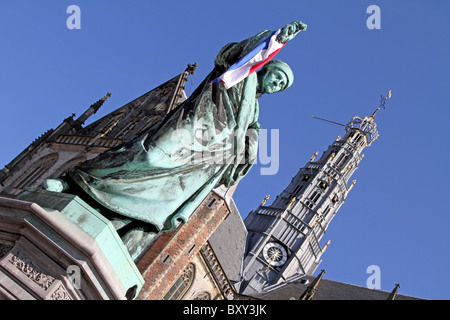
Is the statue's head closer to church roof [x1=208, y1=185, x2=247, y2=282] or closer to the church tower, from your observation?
church roof [x1=208, y1=185, x2=247, y2=282]

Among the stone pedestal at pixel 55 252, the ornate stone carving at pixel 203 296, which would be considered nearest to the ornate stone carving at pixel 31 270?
the stone pedestal at pixel 55 252

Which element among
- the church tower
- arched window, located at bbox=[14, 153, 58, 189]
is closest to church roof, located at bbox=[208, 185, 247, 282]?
arched window, located at bbox=[14, 153, 58, 189]

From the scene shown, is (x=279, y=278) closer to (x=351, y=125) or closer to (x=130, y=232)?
(x=351, y=125)

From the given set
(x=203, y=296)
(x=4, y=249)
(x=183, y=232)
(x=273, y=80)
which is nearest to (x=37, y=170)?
(x=183, y=232)

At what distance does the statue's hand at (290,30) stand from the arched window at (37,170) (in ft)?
68.4

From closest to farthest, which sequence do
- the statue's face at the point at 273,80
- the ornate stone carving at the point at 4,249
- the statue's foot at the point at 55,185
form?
the ornate stone carving at the point at 4,249 < the statue's foot at the point at 55,185 < the statue's face at the point at 273,80

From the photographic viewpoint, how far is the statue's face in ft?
13.2

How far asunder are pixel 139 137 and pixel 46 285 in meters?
1.13

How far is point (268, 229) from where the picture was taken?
55.3 metres

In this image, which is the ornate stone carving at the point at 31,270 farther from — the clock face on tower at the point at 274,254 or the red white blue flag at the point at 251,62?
the clock face on tower at the point at 274,254

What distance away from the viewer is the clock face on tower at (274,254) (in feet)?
175

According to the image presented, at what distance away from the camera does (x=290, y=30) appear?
388cm

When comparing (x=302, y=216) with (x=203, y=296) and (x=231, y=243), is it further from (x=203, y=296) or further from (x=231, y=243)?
(x=203, y=296)

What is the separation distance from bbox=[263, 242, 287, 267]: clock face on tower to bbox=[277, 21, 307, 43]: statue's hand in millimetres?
50160
